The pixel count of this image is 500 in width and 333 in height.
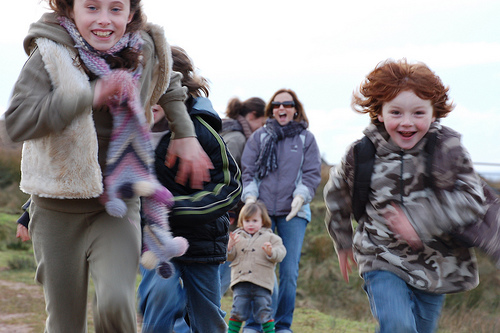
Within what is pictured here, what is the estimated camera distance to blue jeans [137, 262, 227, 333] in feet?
12.5

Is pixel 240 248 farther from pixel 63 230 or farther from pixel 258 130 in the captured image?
pixel 63 230

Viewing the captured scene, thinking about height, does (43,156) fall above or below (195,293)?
above

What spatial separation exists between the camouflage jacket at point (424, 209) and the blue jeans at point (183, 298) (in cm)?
84

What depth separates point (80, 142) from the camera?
2.82 meters

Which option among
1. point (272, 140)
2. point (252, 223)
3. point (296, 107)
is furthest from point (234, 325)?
point (296, 107)

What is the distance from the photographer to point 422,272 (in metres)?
3.53

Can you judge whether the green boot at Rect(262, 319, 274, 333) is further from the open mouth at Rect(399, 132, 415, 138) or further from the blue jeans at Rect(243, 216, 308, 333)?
the open mouth at Rect(399, 132, 415, 138)

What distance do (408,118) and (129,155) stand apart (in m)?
1.46

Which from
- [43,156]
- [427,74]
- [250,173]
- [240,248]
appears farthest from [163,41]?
[250,173]

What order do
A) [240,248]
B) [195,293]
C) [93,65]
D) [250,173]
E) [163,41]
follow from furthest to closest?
[250,173], [240,248], [195,293], [163,41], [93,65]

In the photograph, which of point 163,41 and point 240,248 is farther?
point 240,248

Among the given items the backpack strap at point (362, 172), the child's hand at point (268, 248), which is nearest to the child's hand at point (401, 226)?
the backpack strap at point (362, 172)

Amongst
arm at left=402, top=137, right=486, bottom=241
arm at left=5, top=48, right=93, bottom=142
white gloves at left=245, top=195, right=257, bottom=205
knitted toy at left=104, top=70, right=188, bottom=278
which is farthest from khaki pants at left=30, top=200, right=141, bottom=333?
white gloves at left=245, top=195, right=257, bottom=205

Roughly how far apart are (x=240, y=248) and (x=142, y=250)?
102 inches
